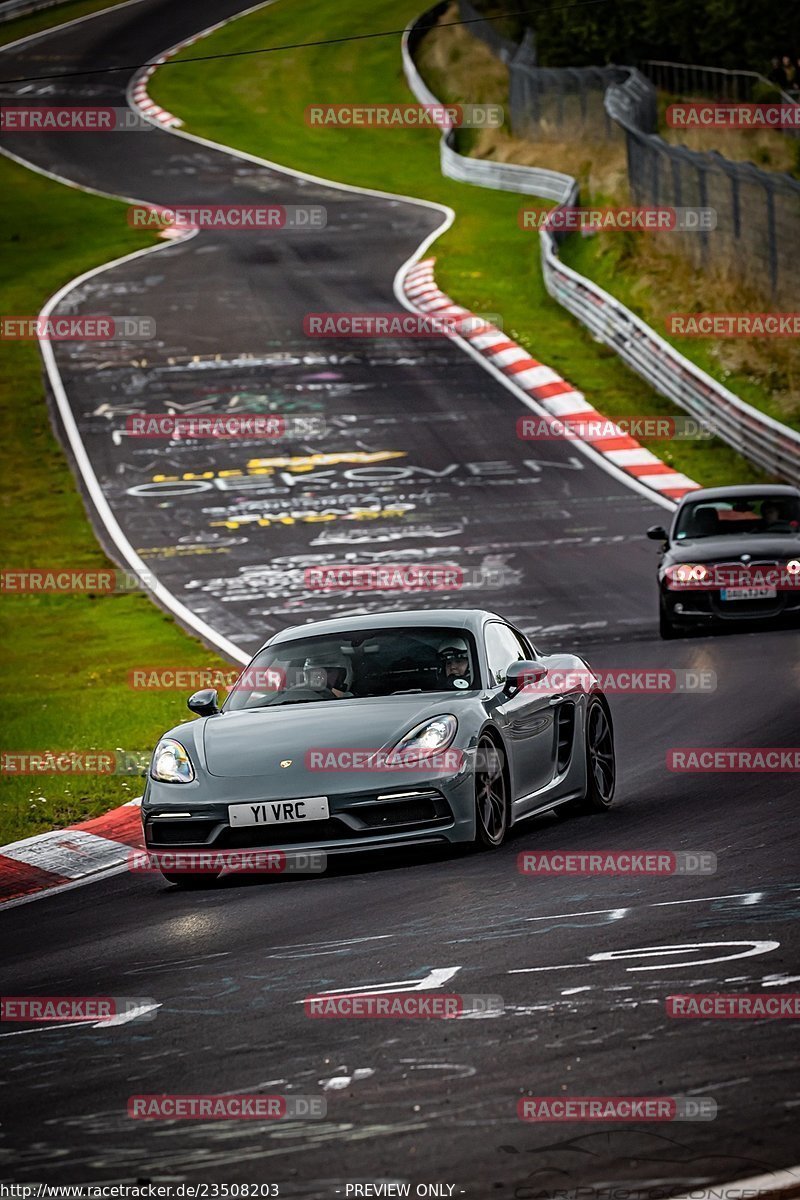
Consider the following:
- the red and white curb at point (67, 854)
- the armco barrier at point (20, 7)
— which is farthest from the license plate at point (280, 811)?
the armco barrier at point (20, 7)

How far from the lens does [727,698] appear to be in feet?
50.1

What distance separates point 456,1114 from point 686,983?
1.48m

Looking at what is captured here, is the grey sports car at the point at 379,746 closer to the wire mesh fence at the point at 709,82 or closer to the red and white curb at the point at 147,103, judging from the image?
the wire mesh fence at the point at 709,82

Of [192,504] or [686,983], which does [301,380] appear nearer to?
[192,504]

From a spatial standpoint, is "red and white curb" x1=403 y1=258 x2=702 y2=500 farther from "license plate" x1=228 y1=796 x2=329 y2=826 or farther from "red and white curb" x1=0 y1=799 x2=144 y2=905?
"license plate" x1=228 y1=796 x2=329 y2=826

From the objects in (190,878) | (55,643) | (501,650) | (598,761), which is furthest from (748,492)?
(190,878)

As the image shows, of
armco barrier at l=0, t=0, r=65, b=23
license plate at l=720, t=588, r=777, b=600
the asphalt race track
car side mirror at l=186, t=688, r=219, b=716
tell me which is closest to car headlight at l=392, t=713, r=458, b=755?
the asphalt race track

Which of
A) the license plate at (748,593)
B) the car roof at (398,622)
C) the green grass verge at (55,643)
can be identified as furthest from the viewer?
the license plate at (748,593)

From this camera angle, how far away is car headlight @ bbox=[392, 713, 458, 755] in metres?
9.84

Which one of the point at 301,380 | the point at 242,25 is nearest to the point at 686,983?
the point at 301,380

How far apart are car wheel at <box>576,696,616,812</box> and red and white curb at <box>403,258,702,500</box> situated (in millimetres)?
14854

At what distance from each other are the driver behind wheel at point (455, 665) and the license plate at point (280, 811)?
1.29 m

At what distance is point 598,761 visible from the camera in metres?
11.6

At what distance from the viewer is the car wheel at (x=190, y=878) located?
10.1 meters
